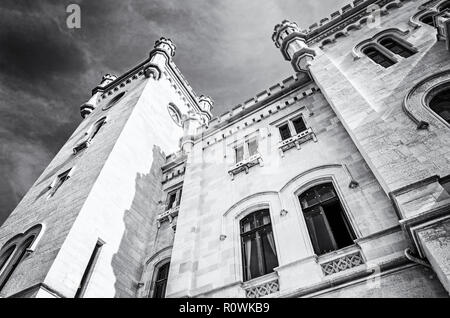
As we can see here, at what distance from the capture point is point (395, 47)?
39.3 feet

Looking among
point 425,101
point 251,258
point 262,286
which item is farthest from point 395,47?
point 262,286

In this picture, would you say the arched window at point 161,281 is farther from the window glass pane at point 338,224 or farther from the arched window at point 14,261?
the window glass pane at point 338,224

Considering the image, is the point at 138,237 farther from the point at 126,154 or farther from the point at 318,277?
the point at 318,277

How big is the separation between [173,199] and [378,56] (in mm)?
11389

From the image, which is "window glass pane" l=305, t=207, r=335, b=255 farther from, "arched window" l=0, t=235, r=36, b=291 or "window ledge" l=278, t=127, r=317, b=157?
"arched window" l=0, t=235, r=36, b=291

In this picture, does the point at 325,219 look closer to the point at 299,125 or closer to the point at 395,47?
the point at 299,125

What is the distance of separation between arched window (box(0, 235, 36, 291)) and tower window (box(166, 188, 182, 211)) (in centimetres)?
577

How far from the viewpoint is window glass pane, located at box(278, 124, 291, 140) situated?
39.9 ft

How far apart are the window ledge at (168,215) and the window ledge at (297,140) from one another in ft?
18.3

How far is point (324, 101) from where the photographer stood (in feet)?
39.5

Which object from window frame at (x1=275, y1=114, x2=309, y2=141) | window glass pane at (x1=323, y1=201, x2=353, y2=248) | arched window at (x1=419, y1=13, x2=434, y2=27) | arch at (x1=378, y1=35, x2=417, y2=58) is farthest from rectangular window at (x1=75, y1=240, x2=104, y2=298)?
arched window at (x1=419, y1=13, x2=434, y2=27)
